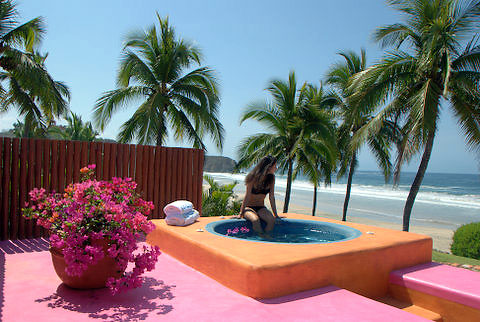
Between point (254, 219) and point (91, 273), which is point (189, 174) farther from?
point (91, 273)

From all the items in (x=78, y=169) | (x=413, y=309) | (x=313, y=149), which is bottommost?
(x=413, y=309)

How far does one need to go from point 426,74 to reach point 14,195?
31.0ft

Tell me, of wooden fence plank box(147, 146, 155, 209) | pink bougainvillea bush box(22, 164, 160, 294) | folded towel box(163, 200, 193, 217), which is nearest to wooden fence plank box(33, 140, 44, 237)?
wooden fence plank box(147, 146, 155, 209)

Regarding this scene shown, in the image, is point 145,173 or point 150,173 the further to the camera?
point 150,173

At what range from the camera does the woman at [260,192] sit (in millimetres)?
6234

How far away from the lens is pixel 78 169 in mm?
6812

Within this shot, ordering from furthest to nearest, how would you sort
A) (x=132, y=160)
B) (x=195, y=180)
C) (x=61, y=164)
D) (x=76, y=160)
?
(x=195, y=180) < (x=132, y=160) < (x=76, y=160) < (x=61, y=164)

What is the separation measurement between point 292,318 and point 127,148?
18.2 ft

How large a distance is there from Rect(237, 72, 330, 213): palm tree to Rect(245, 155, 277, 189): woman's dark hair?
484cm

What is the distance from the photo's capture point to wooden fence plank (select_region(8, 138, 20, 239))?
6117 mm

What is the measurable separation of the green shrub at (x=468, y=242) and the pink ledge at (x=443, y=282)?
4440mm

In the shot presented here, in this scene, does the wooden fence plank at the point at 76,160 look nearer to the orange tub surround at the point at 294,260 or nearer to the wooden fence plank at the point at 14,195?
the wooden fence plank at the point at 14,195

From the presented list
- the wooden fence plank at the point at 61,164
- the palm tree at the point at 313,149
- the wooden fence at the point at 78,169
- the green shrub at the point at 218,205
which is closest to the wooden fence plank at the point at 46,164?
the wooden fence at the point at 78,169

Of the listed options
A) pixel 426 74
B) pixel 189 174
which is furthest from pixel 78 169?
pixel 426 74
